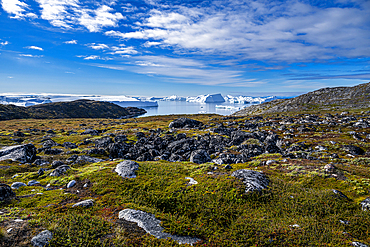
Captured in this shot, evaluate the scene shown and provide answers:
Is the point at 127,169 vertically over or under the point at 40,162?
over

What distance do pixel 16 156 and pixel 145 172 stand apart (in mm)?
25920

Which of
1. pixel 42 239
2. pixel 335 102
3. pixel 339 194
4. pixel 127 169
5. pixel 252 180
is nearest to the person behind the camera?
pixel 42 239

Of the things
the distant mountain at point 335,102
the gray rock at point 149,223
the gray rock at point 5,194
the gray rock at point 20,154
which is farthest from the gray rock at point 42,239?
the distant mountain at point 335,102

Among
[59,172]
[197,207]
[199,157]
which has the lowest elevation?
[199,157]

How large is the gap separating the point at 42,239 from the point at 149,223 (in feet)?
16.5

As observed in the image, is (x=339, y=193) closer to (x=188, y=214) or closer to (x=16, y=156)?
(x=188, y=214)

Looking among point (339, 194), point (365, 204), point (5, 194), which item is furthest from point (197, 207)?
point (5, 194)

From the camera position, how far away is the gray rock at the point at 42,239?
7.10 meters

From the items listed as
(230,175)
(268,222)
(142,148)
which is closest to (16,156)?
(142,148)

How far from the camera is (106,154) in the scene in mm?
36094

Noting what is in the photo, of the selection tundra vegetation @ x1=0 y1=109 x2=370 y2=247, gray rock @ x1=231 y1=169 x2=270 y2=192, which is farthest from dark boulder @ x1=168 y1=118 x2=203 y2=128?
gray rock @ x1=231 y1=169 x2=270 y2=192

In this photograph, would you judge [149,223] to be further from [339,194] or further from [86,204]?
[339,194]

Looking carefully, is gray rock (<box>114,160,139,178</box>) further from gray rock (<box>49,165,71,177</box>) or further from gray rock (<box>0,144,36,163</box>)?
gray rock (<box>0,144,36,163</box>)

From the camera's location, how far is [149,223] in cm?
959
